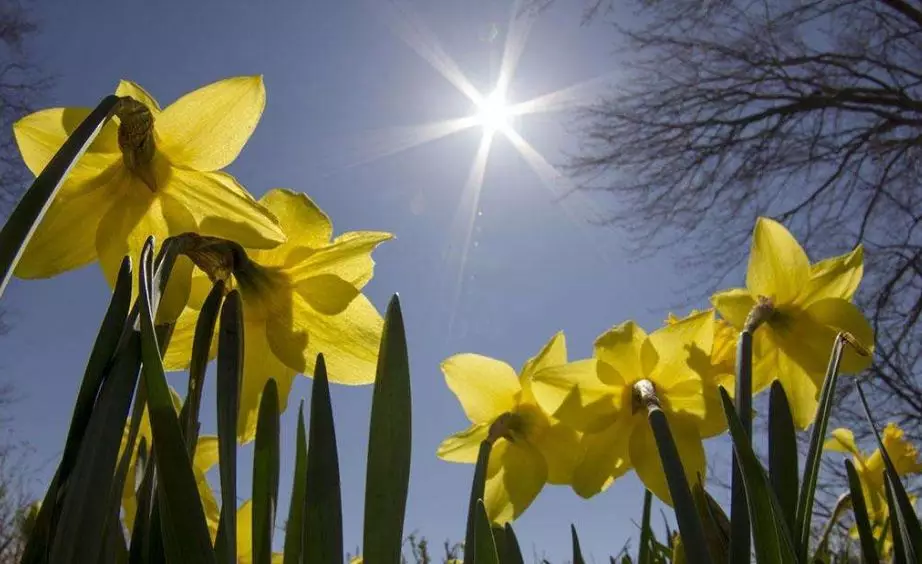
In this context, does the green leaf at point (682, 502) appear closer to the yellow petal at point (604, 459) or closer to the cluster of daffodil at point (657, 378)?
the cluster of daffodil at point (657, 378)

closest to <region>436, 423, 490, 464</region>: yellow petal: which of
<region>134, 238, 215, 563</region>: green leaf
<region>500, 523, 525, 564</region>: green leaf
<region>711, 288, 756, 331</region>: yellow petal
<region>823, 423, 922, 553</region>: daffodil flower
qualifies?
<region>500, 523, 525, 564</region>: green leaf

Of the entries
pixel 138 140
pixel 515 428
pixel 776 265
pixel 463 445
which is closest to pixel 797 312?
pixel 776 265

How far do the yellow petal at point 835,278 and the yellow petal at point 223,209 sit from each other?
0.81 metres

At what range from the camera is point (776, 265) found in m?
1.16

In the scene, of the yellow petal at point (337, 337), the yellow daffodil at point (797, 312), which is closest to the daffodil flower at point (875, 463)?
the yellow daffodil at point (797, 312)

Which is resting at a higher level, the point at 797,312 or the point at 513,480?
the point at 797,312

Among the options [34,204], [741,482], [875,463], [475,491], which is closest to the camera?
[34,204]

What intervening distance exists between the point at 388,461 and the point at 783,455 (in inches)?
18.6

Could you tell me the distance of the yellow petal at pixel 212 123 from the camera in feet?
2.51

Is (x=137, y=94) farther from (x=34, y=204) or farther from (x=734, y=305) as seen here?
(x=734, y=305)

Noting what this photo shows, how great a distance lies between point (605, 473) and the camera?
1142mm

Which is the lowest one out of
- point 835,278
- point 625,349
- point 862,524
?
point 862,524

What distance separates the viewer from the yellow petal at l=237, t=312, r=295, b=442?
0.88 m

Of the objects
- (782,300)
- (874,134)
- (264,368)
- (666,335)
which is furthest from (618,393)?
(874,134)
